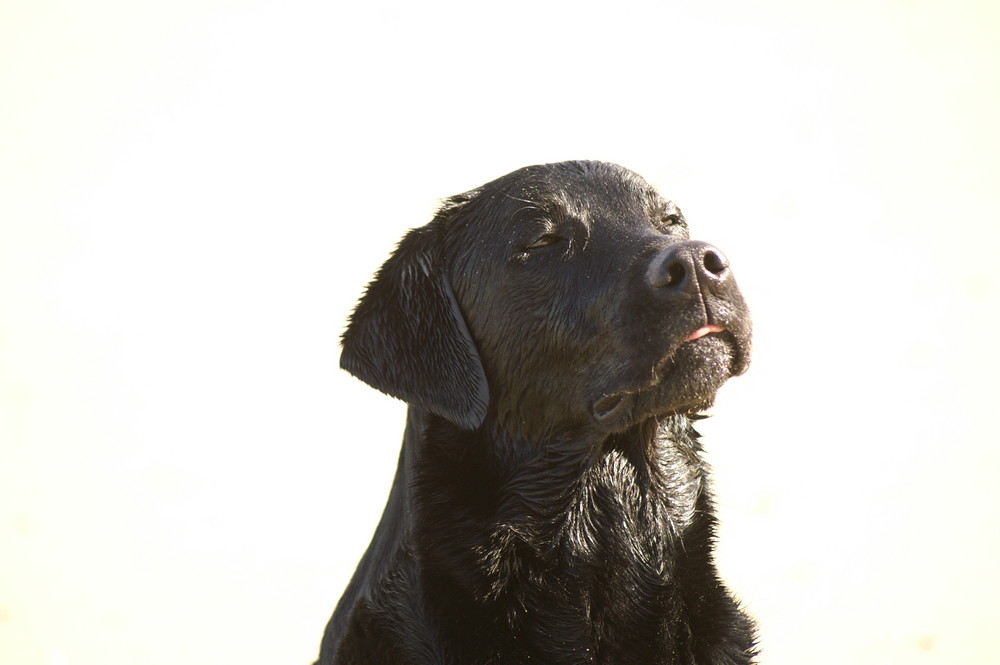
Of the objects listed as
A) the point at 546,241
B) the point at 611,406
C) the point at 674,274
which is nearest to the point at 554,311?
the point at 546,241

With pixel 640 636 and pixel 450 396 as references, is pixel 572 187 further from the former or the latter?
pixel 640 636

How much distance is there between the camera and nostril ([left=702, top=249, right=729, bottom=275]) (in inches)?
134

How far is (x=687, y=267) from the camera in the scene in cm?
336

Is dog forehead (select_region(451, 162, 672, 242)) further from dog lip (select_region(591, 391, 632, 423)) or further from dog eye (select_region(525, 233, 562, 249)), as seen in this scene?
dog lip (select_region(591, 391, 632, 423))

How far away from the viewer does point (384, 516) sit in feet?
13.2

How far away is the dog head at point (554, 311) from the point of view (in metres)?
3.43

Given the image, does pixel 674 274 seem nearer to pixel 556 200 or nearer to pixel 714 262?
pixel 714 262

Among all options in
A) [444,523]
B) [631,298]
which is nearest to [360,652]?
[444,523]

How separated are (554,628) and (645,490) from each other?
57 cm

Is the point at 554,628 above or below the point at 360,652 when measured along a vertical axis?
above

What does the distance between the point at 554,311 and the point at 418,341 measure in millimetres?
493

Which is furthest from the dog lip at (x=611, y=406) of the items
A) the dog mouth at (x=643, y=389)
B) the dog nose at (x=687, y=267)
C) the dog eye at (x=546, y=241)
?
the dog eye at (x=546, y=241)

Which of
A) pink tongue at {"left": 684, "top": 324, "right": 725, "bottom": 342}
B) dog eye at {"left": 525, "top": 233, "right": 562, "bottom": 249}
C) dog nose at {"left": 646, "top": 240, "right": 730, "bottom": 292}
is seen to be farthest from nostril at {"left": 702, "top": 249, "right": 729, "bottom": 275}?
dog eye at {"left": 525, "top": 233, "right": 562, "bottom": 249}

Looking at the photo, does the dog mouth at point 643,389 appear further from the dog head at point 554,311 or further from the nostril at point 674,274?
the nostril at point 674,274
